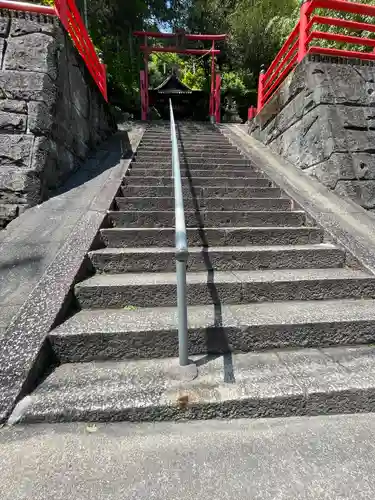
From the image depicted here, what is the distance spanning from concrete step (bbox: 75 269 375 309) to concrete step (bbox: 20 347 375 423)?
46cm

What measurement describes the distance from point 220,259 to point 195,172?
6.51ft

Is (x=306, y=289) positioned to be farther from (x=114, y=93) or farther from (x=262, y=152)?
(x=114, y=93)

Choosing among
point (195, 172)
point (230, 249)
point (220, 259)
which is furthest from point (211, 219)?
point (195, 172)

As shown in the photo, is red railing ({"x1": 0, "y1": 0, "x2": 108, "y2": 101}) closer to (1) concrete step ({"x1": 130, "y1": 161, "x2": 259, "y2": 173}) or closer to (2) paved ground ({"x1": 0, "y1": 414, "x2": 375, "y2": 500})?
(1) concrete step ({"x1": 130, "y1": 161, "x2": 259, "y2": 173})

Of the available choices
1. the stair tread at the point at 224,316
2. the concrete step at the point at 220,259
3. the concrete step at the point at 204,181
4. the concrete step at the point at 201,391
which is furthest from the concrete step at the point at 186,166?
the concrete step at the point at 201,391

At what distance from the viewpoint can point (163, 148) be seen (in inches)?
197

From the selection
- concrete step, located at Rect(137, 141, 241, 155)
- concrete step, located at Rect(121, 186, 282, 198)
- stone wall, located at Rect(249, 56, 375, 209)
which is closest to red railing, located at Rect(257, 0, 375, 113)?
stone wall, located at Rect(249, 56, 375, 209)

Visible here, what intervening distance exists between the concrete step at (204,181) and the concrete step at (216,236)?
112 cm

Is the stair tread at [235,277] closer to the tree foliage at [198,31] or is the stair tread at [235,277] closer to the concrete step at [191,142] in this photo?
the concrete step at [191,142]

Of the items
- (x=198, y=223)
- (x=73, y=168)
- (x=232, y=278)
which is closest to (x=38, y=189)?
(x=73, y=168)

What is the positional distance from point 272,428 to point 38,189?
280 centimetres

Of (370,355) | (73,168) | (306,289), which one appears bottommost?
(370,355)

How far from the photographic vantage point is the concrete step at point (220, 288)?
1909 millimetres

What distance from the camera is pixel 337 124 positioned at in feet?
11.6
